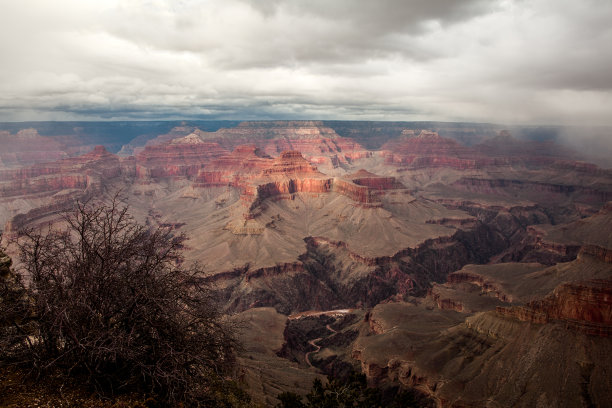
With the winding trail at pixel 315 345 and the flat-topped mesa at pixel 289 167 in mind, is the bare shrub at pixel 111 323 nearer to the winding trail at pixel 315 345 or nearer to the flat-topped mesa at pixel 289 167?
the winding trail at pixel 315 345

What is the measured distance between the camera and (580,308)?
5166cm

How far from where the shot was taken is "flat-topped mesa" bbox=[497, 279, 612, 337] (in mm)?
49906

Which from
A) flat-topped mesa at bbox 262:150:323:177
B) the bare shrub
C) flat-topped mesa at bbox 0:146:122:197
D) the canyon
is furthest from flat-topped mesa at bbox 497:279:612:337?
flat-topped mesa at bbox 0:146:122:197

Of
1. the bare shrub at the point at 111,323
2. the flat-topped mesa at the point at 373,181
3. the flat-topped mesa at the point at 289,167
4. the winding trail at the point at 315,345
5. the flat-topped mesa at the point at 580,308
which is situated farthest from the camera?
the flat-topped mesa at the point at 289,167

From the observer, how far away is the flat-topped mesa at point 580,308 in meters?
49.9

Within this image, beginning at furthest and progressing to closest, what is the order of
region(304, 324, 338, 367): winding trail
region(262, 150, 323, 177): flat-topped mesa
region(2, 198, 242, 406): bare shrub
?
region(262, 150, 323, 177): flat-topped mesa
region(304, 324, 338, 367): winding trail
region(2, 198, 242, 406): bare shrub

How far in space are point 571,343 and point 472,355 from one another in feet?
41.8

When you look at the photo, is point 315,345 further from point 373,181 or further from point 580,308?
point 373,181

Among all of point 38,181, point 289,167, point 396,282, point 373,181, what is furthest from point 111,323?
point 38,181

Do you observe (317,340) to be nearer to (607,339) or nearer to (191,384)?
(607,339)

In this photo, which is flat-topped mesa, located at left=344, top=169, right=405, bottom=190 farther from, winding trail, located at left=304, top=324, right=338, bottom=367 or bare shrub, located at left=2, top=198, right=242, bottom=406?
bare shrub, located at left=2, top=198, right=242, bottom=406

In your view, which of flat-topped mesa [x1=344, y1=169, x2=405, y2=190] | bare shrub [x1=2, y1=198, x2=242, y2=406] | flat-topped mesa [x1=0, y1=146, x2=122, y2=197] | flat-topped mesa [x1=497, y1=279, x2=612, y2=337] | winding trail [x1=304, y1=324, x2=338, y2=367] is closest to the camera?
bare shrub [x1=2, y1=198, x2=242, y2=406]

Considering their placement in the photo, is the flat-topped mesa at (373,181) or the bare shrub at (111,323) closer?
the bare shrub at (111,323)

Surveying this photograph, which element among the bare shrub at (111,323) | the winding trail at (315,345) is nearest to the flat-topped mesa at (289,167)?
the winding trail at (315,345)
